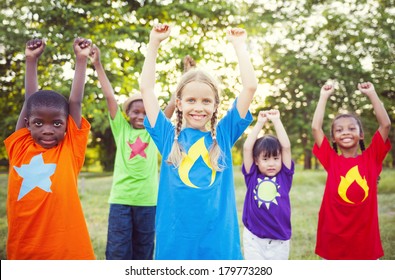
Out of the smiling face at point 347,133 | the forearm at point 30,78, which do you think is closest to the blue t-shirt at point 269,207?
the smiling face at point 347,133

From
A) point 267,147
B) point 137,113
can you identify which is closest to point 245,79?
point 267,147

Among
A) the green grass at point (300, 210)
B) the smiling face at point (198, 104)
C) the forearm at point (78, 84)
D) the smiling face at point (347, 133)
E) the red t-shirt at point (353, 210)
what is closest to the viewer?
the smiling face at point (198, 104)

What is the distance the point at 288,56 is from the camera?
858 cm

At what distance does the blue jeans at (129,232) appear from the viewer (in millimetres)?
3262

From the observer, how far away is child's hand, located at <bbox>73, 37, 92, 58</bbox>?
2410 mm

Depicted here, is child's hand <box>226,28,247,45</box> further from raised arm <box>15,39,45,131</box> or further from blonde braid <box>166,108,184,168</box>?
raised arm <box>15,39,45,131</box>

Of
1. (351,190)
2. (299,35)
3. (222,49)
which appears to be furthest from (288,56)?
(351,190)

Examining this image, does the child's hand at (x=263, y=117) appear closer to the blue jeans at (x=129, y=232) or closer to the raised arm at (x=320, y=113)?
the raised arm at (x=320, y=113)

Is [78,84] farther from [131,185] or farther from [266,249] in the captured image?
[266,249]

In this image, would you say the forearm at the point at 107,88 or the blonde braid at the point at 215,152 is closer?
the blonde braid at the point at 215,152

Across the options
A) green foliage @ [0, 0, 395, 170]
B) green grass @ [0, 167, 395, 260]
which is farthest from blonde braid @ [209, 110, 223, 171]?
green foliage @ [0, 0, 395, 170]

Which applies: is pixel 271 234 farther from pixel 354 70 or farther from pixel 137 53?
pixel 354 70

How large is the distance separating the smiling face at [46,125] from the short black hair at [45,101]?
0.06ft

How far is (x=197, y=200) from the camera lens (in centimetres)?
203
